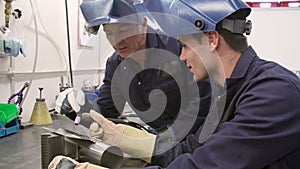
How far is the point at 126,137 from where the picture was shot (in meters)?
1.03

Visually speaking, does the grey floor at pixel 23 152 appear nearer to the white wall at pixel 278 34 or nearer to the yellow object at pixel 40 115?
the yellow object at pixel 40 115

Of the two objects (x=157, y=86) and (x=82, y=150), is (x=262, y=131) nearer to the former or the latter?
(x=82, y=150)

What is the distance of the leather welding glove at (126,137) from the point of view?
100 centimetres

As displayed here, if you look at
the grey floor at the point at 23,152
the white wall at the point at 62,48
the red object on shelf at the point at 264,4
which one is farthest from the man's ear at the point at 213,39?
the red object on shelf at the point at 264,4

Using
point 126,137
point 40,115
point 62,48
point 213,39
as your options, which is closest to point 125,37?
point 126,137

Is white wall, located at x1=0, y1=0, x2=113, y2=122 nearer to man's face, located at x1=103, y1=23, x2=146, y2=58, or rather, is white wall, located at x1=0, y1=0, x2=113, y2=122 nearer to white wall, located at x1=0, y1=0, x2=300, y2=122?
white wall, located at x1=0, y1=0, x2=300, y2=122

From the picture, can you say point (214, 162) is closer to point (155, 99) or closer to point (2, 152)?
point (155, 99)

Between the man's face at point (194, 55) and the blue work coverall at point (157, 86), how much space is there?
0.85 ft

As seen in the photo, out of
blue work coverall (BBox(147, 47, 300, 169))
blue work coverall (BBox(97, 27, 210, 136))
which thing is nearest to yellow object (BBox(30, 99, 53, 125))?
blue work coverall (BBox(97, 27, 210, 136))

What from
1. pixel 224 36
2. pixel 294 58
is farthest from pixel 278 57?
pixel 224 36

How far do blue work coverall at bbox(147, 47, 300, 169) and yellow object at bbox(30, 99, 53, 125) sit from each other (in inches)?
50.6

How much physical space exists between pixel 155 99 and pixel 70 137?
419 mm

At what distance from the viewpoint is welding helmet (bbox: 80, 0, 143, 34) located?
36.4 inches

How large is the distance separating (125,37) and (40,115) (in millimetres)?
921
